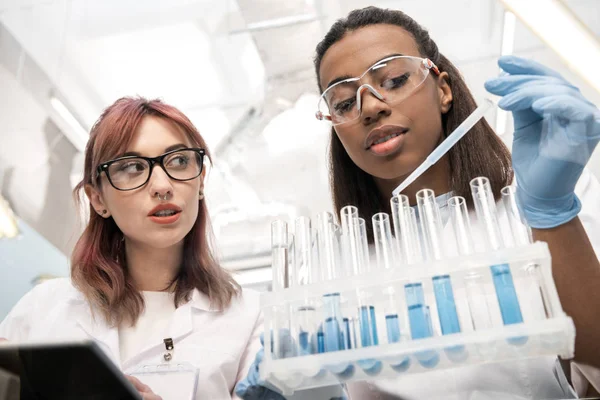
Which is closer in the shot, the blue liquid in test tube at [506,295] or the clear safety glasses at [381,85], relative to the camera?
the blue liquid in test tube at [506,295]

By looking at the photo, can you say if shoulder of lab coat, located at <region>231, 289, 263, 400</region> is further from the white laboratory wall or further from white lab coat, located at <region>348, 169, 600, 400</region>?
the white laboratory wall

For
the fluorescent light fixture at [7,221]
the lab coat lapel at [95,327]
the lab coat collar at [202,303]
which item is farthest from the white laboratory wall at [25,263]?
the lab coat collar at [202,303]

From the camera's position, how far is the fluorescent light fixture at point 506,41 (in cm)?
296

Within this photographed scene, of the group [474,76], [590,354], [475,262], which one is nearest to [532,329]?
[475,262]

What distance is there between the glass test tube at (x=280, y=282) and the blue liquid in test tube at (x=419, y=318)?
197 millimetres

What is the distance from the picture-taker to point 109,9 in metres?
3.02

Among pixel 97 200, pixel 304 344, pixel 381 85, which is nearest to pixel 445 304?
pixel 304 344

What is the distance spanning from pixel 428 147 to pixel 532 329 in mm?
661

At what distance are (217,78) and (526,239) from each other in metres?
2.64

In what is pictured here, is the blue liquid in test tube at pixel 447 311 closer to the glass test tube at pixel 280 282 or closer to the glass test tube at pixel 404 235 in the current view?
the glass test tube at pixel 404 235

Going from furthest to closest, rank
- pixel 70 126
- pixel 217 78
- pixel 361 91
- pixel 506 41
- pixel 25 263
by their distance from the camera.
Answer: pixel 70 126 → pixel 25 263 → pixel 217 78 → pixel 506 41 → pixel 361 91

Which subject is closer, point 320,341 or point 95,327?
point 320,341

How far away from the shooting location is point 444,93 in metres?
1.54

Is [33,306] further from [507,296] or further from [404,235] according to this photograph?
[507,296]
